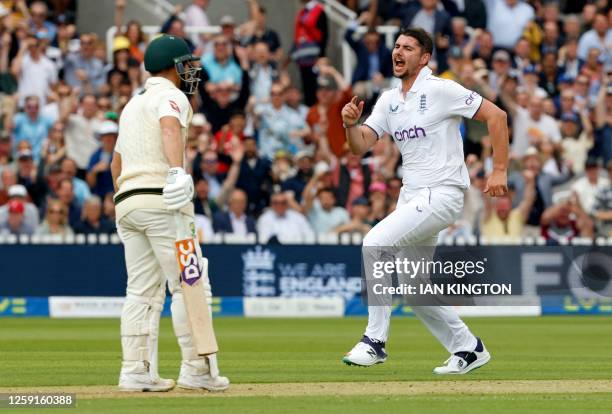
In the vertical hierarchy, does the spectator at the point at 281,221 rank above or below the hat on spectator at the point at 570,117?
below

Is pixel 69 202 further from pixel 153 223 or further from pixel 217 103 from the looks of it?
pixel 153 223

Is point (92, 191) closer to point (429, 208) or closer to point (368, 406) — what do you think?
point (429, 208)

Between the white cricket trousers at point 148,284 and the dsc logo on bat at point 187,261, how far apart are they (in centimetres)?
13

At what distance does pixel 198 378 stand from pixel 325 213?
37.7ft

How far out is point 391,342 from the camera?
46.7 feet

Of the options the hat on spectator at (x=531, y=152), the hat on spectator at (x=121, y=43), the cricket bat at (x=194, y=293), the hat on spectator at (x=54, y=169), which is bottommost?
the cricket bat at (x=194, y=293)

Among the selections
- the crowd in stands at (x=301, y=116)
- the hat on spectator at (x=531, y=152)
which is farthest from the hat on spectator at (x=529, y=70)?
the hat on spectator at (x=531, y=152)

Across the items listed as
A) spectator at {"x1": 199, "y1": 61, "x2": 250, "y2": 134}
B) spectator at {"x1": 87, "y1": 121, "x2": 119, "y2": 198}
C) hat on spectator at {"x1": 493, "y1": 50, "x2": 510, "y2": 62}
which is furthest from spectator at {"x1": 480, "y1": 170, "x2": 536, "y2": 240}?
spectator at {"x1": 87, "y1": 121, "x2": 119, "y2": 198}

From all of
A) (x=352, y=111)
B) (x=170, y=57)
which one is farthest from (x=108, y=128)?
(x=170, y=57)

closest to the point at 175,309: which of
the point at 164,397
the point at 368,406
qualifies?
the point at 164,397

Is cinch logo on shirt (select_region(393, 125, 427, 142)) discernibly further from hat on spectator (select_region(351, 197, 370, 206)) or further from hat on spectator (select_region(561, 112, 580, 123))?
hat on spectator (select_region(561, 112, 580, 123))

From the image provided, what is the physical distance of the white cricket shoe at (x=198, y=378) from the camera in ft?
29.8

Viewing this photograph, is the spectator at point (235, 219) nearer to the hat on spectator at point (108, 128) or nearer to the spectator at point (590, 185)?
the hat on spectator at point (108, 128)

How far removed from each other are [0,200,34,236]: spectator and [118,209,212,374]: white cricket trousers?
10.8m
